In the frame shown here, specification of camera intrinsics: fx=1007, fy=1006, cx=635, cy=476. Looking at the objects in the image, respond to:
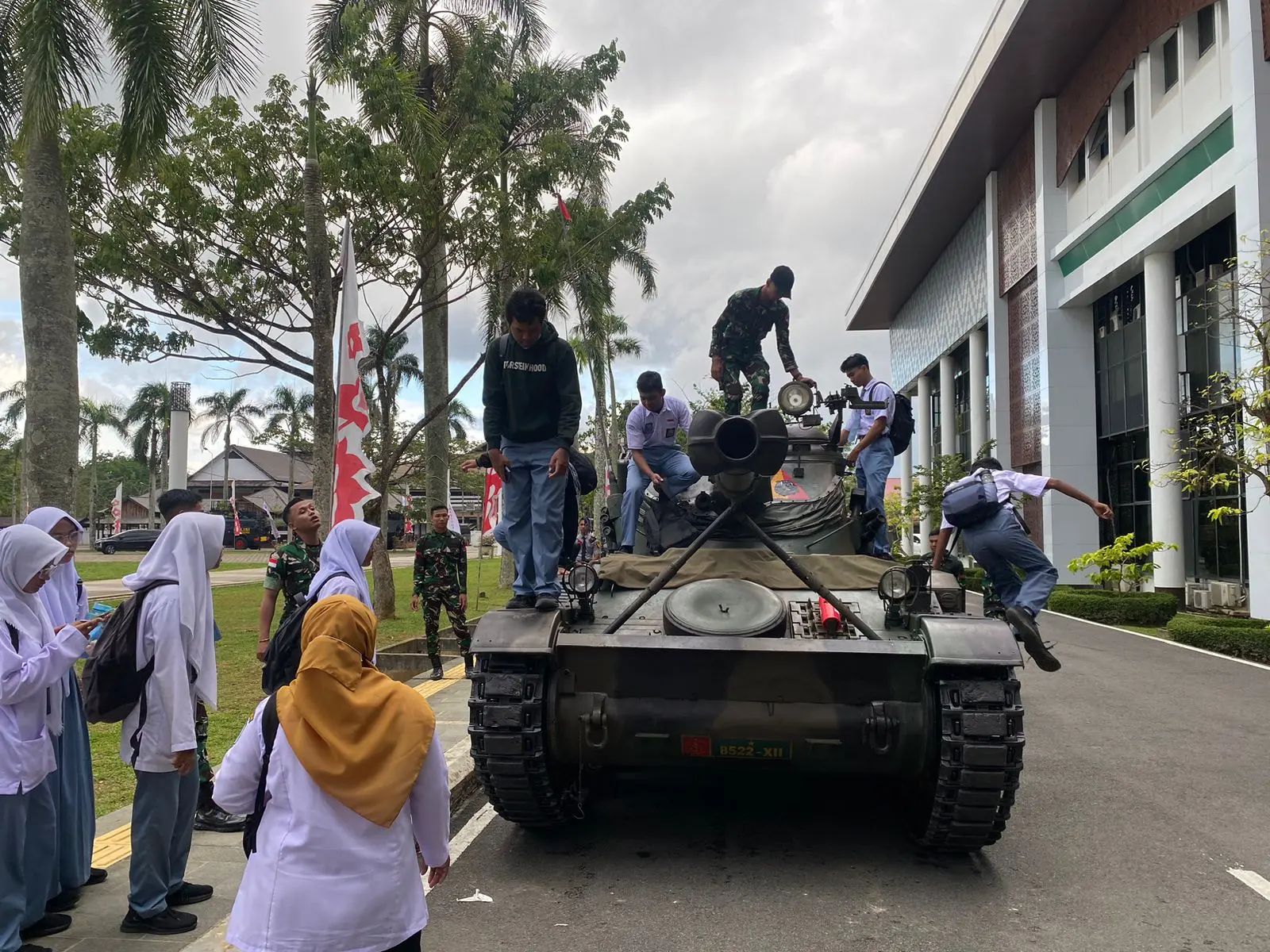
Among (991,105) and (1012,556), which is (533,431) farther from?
(991,105)

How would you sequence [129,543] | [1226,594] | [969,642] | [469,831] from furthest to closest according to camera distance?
[129,543] < [1226,594] < [469,831] < [969,642]

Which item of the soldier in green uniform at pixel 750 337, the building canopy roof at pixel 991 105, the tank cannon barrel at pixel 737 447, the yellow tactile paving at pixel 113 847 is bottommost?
the yellow tactile paving at pixel 113 847

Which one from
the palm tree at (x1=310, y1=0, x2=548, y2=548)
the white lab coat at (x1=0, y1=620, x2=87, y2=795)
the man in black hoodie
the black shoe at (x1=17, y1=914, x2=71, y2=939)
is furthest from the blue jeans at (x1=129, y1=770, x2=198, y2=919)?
the palm tree at (x1=310, y1=0, x2=548, y2=548)

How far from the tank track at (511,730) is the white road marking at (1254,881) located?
3323 mm

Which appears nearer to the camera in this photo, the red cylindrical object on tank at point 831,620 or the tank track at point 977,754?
the tank track at point 977,754

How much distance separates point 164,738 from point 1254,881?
4.95 meters

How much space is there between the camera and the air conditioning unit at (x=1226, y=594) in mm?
19281

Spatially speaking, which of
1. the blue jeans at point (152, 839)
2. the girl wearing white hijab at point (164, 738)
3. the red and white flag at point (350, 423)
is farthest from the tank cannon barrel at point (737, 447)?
the red and white flag at point (350, 423)

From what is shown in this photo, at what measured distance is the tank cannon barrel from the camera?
197 inches

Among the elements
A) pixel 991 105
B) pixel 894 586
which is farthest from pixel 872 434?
pixel 991 105

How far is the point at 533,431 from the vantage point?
17.8 feet

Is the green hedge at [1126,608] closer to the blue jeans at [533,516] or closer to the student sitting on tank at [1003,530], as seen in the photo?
the student sitting on tank at [1003,530]

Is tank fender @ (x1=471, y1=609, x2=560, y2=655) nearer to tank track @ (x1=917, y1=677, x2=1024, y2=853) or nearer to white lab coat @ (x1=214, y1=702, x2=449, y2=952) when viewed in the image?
tank track @ (x1=917, y1=677, x2=1024, y2=853)

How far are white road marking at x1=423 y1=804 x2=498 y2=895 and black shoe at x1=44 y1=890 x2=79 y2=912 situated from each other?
162 cm
